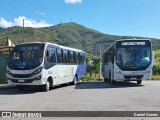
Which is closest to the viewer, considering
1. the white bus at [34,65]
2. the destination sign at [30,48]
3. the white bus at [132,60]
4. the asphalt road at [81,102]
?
the asphalt road at [81,102]

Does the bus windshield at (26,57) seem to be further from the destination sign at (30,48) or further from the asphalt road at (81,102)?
the asphalt road at (81,102)

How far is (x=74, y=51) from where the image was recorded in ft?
96.2

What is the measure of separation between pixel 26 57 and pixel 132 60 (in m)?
8.04

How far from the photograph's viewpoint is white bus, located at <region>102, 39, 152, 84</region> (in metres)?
25.5

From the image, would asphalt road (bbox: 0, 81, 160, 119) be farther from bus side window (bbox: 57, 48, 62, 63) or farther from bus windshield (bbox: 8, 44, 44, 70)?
bus side window (bbox: 57, 48, 62, 63)

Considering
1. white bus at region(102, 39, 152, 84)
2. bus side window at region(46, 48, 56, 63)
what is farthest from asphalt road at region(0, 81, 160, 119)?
white bus at region(102, 39, 152, 84)

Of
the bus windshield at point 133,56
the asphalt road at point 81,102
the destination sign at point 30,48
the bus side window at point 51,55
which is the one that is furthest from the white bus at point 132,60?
the destination sign at point 30,48

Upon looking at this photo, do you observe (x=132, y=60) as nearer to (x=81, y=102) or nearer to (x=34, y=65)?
(x=34, y=65)

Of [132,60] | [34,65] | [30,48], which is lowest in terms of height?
[34,65]

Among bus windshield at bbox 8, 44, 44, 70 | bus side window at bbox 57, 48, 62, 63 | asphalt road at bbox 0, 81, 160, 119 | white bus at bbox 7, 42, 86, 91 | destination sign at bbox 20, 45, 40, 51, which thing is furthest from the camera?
bus side window at bbox 57, 48, 62, 63

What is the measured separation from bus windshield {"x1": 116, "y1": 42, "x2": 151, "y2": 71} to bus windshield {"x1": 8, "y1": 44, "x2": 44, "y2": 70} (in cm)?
680

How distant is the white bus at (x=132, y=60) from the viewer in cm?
2553

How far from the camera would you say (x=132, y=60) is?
25688 millimetres

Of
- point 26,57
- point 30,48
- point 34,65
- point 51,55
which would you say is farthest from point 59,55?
point 34,65
